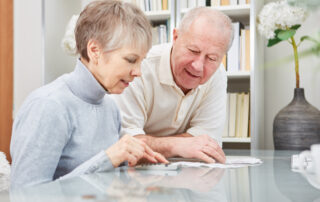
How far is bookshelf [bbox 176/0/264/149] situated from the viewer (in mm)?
2525

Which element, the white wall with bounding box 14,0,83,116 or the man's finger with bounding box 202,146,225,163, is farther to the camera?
the white wall with bounding box 14,0,83,116

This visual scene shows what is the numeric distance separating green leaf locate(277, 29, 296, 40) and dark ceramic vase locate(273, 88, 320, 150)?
382 millimetres

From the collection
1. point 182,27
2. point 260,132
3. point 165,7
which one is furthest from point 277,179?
point 165,7

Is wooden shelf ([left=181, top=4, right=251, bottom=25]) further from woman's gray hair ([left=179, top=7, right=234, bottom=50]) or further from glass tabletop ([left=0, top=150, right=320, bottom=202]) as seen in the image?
glass tabletop ([left=0, top=150, right=320, bottom=202])

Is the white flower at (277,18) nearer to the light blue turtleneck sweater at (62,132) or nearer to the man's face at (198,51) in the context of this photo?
the man's face at (198,51)

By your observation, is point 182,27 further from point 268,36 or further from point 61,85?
point 268,36

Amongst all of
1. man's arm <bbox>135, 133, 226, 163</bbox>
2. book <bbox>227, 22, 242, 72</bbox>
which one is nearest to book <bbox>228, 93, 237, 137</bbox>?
book <bbox>227, 22, 242, 72</bbox>

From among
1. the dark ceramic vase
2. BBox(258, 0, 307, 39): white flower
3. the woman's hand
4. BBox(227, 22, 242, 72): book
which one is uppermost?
BBox(258, 0, 307, 39): white flower

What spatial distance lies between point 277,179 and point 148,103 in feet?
3.16

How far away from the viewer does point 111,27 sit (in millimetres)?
1050

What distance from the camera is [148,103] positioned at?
175 cm

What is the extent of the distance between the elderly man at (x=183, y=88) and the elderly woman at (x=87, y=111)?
14.5 inches

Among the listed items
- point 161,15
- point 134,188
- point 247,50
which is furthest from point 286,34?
point 134,188

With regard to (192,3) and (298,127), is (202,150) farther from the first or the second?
(192,3)
